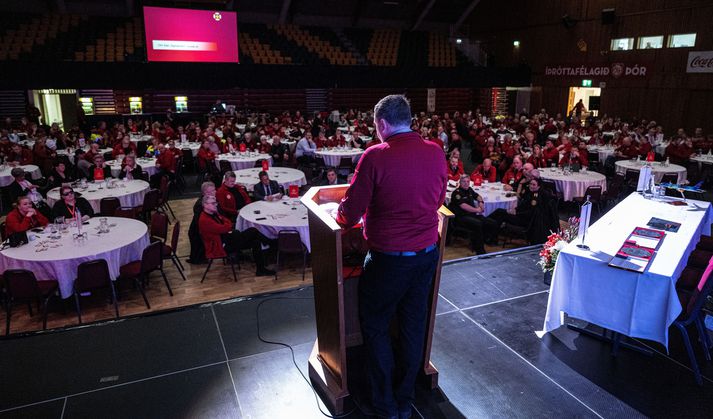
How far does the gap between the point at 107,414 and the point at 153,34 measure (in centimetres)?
1715

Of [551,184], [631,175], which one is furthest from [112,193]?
[631,175]

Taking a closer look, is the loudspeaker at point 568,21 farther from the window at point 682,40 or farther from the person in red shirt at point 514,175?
the person in red shirt at point 514,175

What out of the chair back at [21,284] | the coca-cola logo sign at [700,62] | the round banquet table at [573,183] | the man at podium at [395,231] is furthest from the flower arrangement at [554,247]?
the coca-cola logo sign at [700,62]

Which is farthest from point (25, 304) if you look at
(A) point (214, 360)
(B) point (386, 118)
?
(B) point (386, 118)

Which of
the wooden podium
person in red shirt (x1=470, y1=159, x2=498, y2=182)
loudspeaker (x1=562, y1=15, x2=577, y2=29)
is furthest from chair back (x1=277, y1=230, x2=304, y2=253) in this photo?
loudspeaker (x1=562, y1=15, x2=577, y2=29)

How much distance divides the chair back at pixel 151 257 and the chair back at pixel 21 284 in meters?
1.03

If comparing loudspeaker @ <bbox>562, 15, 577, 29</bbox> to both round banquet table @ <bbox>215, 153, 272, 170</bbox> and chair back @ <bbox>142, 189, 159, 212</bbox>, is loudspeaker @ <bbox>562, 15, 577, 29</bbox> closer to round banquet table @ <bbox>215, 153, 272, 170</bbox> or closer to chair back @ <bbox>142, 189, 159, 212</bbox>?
round banquet table @ <bbox>215, 153, 272, 170</bbox>

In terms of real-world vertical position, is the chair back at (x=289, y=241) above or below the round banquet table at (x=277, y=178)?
below

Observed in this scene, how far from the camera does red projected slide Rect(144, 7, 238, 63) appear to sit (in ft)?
56.6

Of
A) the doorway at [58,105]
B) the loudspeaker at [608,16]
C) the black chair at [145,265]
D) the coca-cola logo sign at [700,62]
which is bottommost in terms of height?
the black chair at [145,265]

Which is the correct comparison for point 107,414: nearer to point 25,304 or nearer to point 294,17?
point 25,304

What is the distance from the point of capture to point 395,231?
2.46m

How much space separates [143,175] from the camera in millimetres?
9344

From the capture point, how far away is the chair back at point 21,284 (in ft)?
15.4
